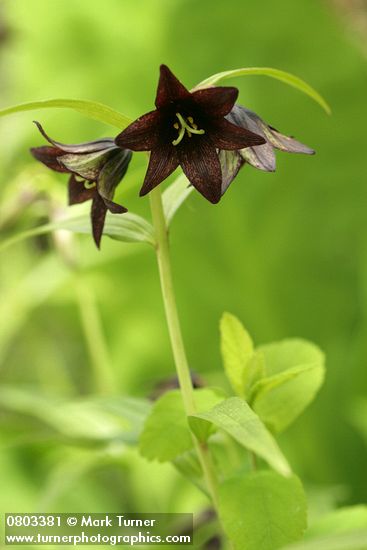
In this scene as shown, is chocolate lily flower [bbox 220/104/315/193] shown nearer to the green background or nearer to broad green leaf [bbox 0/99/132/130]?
broad green leaf [bbox 0/99/132/130]

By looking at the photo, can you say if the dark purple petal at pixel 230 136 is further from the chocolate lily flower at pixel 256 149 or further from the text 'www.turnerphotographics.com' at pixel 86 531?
the text 'www.turnerphotographics.com' at pixel 86 531

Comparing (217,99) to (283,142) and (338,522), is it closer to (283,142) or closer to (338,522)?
(283,142)

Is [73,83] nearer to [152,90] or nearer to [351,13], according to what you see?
[152,90]

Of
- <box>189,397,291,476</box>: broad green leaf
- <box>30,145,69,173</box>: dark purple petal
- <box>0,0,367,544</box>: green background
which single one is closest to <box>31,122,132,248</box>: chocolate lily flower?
<box>30,145,69,173</box>: dark purple petal

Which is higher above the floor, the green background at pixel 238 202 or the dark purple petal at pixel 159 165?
the green background at pixel 238 202

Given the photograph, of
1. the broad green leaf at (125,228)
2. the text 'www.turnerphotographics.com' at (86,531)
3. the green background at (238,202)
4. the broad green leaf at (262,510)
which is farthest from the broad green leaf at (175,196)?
the green background at (238,202)

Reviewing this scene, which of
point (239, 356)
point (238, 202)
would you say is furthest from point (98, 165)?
point (238, 202)
